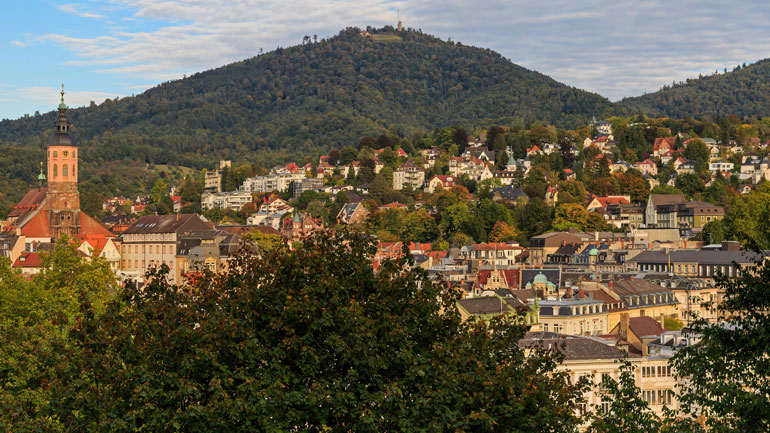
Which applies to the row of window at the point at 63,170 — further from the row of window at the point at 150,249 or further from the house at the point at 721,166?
the house at the point at 721,166

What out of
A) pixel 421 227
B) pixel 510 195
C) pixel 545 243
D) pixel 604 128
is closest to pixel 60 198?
pixel 421 227

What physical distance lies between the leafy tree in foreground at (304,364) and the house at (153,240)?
285ft

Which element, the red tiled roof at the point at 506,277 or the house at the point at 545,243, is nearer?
the red tiled roof at the point at 506,277

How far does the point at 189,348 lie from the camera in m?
17.6

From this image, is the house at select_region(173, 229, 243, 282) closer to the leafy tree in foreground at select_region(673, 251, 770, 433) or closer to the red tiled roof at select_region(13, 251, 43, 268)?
the red tiled roof at select_region(13, 251, 43, 268)

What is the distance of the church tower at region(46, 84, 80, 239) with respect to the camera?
337 feet

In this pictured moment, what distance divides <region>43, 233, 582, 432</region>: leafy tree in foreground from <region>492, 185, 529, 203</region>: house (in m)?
112

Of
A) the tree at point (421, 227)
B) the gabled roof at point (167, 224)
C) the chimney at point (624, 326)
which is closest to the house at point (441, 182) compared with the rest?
the tree at point (421, 227)

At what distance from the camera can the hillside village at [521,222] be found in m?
65.6

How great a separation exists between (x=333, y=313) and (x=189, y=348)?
2585 mm

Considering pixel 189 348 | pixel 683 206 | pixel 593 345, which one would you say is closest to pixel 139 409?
pixel 189 348

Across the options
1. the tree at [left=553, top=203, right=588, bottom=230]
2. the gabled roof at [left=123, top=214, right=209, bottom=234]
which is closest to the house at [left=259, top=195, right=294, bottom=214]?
the gabled roof at [left=123, top=214, right=209, bottom=234]

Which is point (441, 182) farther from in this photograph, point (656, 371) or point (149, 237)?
point (656, 371)

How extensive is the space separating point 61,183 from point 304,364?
299 ft
